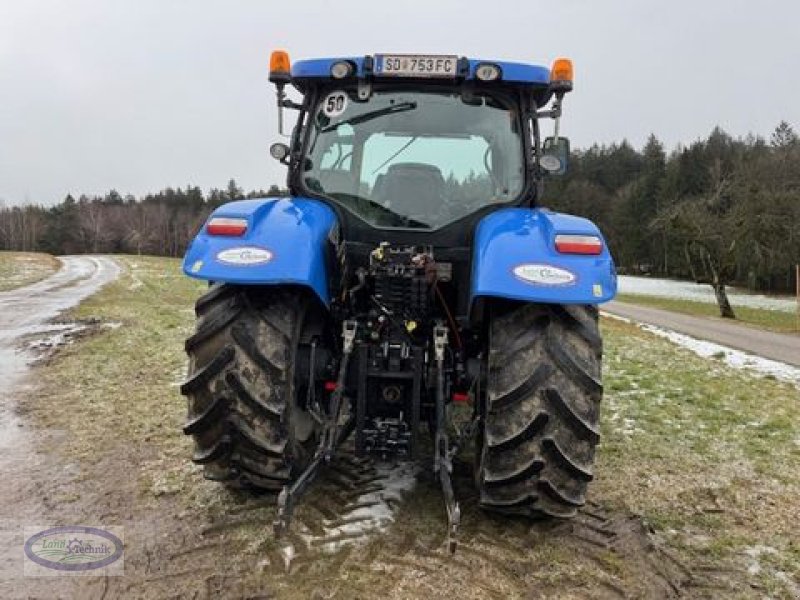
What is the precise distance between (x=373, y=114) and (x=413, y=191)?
0.60 metres

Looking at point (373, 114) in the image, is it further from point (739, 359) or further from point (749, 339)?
Result: point (749, 339)

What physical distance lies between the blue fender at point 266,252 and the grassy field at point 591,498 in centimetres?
127

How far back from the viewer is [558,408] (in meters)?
3.18

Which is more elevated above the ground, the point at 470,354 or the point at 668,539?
the point at 470,354

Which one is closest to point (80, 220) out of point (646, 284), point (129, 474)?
point (646, 284)

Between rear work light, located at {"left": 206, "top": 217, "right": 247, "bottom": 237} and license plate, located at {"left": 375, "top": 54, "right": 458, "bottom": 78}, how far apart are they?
1348mm

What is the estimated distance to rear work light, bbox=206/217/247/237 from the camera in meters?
3.41

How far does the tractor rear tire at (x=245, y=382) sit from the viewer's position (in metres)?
3.31

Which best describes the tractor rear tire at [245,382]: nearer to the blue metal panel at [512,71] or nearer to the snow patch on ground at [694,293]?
the blue metal panel at [512,71]

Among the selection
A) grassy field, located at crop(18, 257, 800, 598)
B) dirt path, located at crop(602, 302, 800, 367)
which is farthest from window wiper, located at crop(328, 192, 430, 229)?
dirt path, located at crop(602, 302, 800, 367)

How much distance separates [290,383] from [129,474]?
1.67m

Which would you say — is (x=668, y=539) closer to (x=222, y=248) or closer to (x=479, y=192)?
(x=479, y=192)

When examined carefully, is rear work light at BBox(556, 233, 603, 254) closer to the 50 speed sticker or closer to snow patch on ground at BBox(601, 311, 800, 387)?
the 50 speed sticker

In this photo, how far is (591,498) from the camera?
13.4 ft
